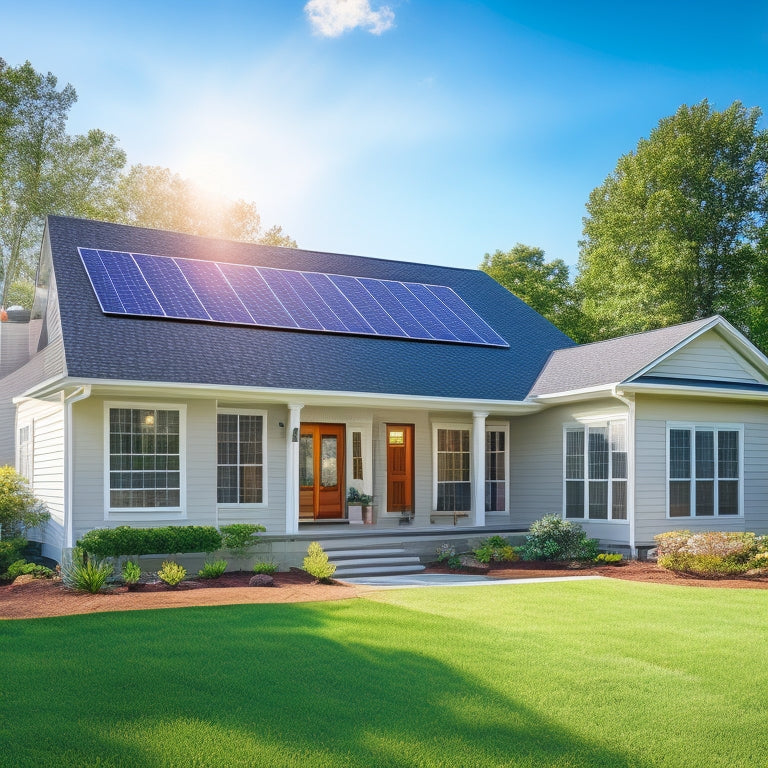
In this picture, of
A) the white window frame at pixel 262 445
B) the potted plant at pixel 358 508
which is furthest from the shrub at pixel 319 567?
the potted plant at pixel 358 508

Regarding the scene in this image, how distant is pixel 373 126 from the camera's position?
20.2m

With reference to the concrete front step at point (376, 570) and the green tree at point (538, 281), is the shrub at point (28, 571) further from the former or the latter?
the green tree at point (538, 281)

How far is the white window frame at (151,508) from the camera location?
1335 cm

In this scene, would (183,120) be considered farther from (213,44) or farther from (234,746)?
(234,746)

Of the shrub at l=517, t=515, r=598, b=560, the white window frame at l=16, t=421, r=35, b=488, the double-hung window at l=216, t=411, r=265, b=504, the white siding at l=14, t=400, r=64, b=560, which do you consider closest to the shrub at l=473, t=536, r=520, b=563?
the shrub at l=517, t=515, r=598, b=560

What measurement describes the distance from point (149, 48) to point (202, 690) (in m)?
18.1

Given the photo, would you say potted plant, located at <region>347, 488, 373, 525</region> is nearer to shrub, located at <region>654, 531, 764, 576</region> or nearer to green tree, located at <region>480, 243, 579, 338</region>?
shrub, located at <region>654, 531, 764, 576</region>

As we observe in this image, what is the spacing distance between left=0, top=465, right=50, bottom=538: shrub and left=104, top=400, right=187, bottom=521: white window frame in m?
1.98

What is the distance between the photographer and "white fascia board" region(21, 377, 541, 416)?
42.8ft

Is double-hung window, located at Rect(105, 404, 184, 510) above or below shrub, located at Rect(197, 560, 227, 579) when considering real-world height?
above

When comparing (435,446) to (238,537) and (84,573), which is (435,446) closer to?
(238,537)

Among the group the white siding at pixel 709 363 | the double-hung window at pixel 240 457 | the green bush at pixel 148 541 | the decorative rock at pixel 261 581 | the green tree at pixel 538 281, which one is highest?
the green tree at pixel 538 281

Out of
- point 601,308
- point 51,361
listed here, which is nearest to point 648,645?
point 51,361

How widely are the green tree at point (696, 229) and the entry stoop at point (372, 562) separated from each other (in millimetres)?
18855
